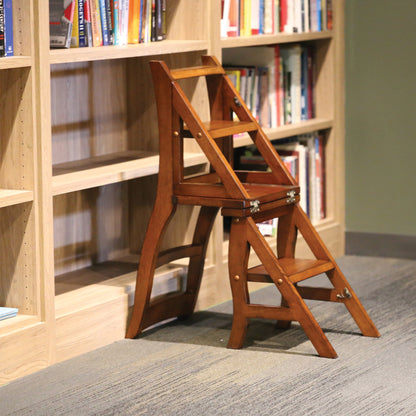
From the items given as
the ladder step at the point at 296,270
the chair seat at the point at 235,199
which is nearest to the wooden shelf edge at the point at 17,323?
the chair seat at the point at 235,199

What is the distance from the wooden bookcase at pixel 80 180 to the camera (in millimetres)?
2598

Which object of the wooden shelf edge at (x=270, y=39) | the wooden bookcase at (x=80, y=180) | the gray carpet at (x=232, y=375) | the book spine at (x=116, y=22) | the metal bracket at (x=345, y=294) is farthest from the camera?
the wooden shelf edge at (x=270, y=39)

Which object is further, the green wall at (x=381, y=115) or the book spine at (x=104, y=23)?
the green wall at (x=381, y=115)

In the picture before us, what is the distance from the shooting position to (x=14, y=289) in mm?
2695

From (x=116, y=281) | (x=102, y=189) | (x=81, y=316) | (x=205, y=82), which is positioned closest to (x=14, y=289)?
(x=81, y=316)

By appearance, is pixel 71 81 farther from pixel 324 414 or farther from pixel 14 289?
pixel 324 414

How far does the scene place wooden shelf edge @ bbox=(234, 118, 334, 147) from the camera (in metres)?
3.53

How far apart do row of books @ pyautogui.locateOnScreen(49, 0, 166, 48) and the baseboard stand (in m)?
1.48

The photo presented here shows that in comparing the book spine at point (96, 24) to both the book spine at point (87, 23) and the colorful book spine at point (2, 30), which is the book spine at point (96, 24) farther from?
the colorful book spine at point (2, 30)

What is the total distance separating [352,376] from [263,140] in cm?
83

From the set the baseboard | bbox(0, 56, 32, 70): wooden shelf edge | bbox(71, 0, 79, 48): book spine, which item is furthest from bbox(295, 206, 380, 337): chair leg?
the baseboard

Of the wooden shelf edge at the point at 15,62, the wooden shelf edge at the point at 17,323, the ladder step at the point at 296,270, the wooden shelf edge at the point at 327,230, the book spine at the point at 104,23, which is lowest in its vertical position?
the wooden shelf edge at the point at 327,230

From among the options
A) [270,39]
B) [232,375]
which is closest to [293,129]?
[270,39]

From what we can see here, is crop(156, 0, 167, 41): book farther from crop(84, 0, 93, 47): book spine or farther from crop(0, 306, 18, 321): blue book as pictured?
crop(0, 306, 18, 321): blue book
